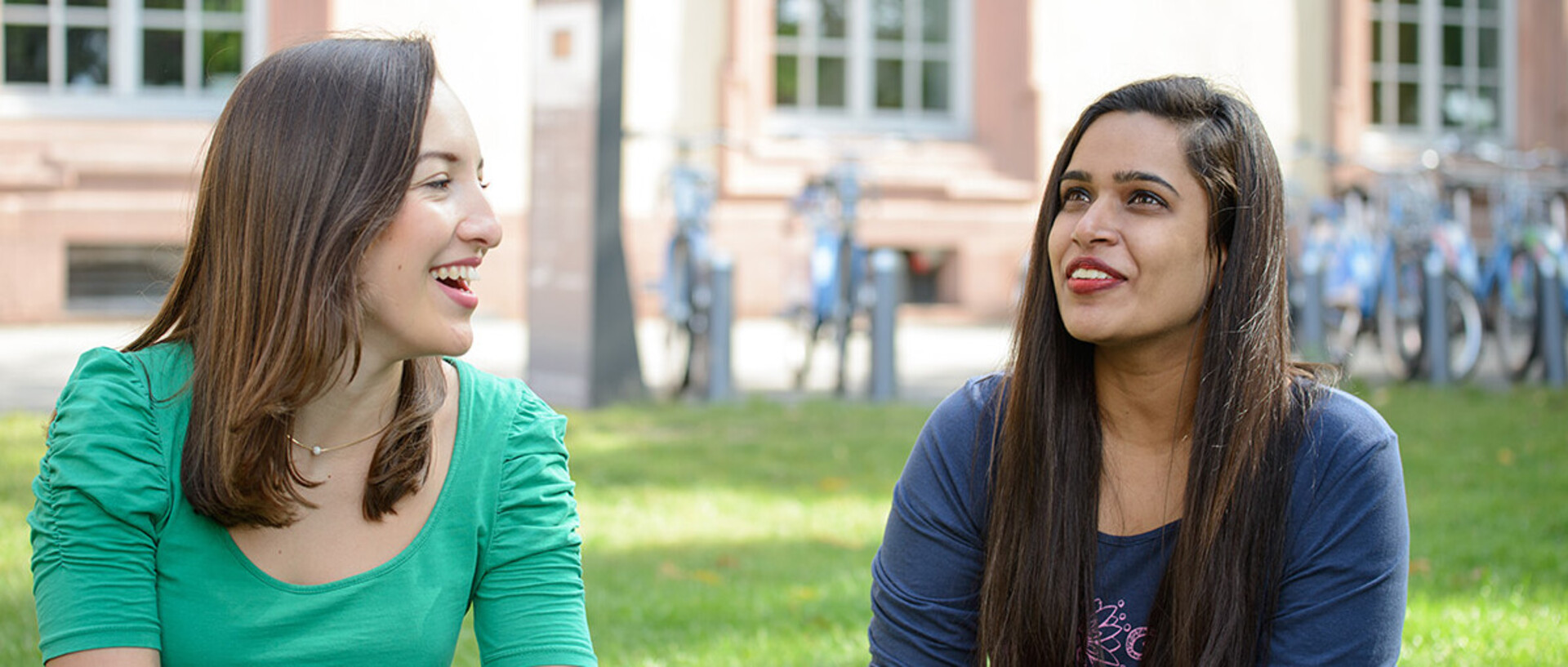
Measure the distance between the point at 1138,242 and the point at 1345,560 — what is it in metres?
0.51

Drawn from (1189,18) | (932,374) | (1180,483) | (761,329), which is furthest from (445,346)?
(1189,18)

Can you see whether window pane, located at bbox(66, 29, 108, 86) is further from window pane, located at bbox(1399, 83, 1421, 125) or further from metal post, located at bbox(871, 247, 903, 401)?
window pane, located at bbox(1399, 83, 1421, 125)

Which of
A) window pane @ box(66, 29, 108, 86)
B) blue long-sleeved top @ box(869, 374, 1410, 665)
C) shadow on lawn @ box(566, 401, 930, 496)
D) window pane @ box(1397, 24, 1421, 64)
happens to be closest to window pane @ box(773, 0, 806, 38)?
window pane @ box(66, 29, 108, 86)

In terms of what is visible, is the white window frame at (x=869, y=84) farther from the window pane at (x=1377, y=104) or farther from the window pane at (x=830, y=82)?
the window pane at (x=1377, y=104)

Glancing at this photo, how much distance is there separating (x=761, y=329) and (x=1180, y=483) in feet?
37.9

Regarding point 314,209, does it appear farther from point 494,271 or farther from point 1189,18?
point 1189,18

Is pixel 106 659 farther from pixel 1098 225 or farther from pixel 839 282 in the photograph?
pixel 839 282

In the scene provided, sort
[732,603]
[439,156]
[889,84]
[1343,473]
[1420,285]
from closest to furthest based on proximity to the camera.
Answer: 1. [439,156]
2. [1343,473]
3. [732,603]
4. [1420,285]
5. [889,84]

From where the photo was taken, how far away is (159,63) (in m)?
14.2

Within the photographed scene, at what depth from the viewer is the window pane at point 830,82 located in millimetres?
16203

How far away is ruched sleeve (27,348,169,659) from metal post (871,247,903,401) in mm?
7061

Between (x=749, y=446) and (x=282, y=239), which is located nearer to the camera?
(x=282, y=239)

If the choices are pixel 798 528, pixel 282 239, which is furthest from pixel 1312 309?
pixel 282 239

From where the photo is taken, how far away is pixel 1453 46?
17453 millimetres
